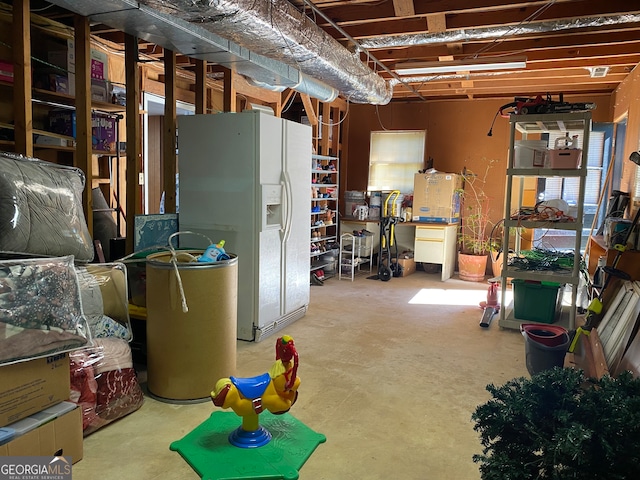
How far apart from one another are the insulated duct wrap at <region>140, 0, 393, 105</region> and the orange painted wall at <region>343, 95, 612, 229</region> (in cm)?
291

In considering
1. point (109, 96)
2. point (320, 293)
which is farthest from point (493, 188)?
point (109, 96)

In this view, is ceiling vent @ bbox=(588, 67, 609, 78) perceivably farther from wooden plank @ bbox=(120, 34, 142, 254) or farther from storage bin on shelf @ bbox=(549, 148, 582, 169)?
wooden plank @ bbox=(120, 34, 142, 254)

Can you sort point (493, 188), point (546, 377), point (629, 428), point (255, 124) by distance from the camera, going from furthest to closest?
point (493, 188), point (255, 124), point (546, 377), point (629, 428)

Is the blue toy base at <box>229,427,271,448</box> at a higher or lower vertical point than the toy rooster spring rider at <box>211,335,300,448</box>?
lower

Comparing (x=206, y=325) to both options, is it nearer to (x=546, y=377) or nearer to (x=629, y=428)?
(x=546, y=377)

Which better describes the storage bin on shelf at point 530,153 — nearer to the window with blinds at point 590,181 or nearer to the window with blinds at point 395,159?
the window with blinds at point 590,181

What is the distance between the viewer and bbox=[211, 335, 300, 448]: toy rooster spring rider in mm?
2283

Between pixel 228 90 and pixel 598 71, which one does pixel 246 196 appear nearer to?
pixel 228 90

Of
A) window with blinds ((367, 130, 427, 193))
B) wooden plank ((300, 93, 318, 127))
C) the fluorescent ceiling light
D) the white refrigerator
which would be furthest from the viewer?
window with blinds ((367, 130, 427, 193))

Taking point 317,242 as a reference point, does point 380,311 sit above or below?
below

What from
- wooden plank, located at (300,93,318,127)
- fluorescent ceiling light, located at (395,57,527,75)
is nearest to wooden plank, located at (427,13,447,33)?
fluorescent ceiling light, located at (395,57,527,75)

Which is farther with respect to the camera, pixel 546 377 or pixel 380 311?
pixel 380 311

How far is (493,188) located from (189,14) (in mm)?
5724

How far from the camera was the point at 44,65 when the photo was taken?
12.7 feet
